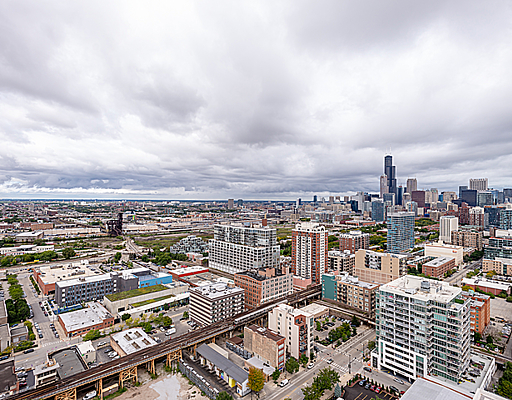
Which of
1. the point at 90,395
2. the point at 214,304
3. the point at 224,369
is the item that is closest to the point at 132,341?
the point at 90,395

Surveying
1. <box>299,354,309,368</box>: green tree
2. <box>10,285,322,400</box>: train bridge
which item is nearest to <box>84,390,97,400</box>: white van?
<box>10,285,322,400</box>: train bridge

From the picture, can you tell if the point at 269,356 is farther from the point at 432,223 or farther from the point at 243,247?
the point at 432,223

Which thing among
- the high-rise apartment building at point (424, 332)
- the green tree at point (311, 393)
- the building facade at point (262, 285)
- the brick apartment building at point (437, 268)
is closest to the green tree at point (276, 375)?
the green tree at point (311, 393)

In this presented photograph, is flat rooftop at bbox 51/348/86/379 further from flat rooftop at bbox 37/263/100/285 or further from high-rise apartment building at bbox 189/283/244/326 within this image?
flat rooftop at bbox 37/263/100/285

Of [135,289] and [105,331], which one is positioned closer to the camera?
[105,331]

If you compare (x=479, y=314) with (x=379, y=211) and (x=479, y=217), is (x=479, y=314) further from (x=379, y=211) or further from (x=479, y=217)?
(x=379, y=211)

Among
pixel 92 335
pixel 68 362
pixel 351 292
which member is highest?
pixel 351 292

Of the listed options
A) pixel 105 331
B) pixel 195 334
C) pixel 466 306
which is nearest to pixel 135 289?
pixel 105 331
